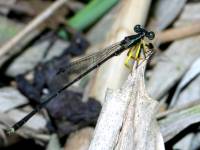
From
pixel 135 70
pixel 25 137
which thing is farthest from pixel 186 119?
pixel 25 137

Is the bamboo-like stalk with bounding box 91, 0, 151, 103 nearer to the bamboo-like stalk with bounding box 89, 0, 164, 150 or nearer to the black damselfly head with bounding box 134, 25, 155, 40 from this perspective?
the black damselfly head with bounding box 134, 25, 155, 40

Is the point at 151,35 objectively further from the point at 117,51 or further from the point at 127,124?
the point at 127,124

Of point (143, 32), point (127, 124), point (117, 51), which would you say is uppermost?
point (143, 32)

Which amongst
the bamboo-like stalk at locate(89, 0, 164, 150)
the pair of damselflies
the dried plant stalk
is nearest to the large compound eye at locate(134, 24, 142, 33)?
the pair of damselflies

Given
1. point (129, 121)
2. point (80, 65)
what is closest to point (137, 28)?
point (80, 65)

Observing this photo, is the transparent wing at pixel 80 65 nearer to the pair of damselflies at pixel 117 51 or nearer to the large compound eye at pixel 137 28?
the pair of damselflies at pixel 117 51

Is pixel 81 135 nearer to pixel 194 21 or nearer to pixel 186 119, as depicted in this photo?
pixel 186 119

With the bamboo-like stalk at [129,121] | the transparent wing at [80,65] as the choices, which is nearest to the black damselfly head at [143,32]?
the transparent wing at [80,65]

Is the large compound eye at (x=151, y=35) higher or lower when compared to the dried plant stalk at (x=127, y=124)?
higher

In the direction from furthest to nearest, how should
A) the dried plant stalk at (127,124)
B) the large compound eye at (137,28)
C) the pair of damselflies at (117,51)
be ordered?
the large compound eye at (137,28) < the pair of damselflies at (117,51) < the dried plant stalk at (127,124)

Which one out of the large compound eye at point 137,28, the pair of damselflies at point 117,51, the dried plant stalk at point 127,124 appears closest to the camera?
the dried plant stalk at point 127,124

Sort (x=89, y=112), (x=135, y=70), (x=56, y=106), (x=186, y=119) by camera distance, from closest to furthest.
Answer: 1. (x=135, y=70)
2. (x=186, y=119)
3. (x=89, y=112)
4. (x=56, y=106)
